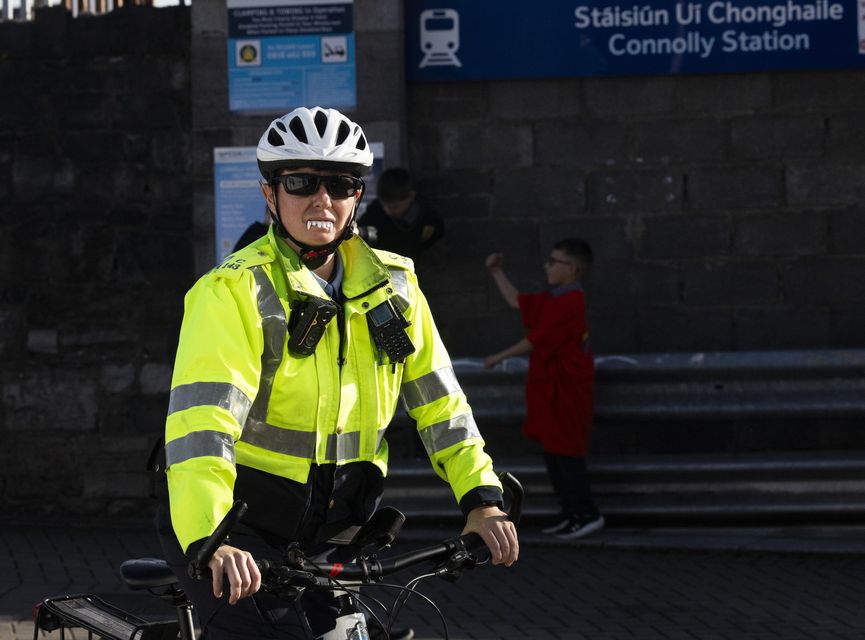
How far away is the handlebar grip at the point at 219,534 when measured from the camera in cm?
271

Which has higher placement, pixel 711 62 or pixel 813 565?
pixel 711 62

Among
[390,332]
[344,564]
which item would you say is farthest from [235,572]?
[390,332]

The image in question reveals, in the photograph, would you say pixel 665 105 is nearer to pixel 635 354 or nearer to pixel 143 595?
pixel 635 354

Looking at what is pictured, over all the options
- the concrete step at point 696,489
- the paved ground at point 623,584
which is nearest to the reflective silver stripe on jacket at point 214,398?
the paved ground at point 623,584

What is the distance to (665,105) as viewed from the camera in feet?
29.5

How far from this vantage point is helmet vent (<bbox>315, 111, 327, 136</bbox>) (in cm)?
330

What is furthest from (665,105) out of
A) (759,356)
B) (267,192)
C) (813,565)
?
(267,192)

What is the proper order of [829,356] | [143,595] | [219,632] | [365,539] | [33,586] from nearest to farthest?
[219,632], [365,539], [143,595], [33,586], [829,356]

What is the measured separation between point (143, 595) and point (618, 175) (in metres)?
5.94

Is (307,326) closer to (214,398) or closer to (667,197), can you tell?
(214,398)

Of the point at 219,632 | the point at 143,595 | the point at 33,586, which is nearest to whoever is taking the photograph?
the point at 219,632

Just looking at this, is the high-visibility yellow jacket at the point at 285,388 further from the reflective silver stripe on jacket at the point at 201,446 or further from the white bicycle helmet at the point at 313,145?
the white bicycle helmet at the point at 313,145

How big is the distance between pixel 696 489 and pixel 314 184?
564 centimetres

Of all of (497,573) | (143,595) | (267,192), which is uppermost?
(267,192)
